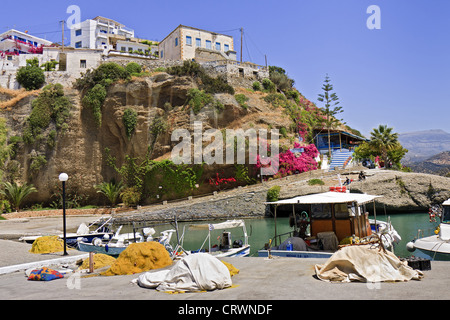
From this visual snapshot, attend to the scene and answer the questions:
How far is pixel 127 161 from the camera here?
45.2 meters

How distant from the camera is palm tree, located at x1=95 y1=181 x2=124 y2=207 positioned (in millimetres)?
42750

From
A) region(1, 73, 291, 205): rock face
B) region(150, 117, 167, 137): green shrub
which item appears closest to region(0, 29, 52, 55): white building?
region(1, 73, 291, 205): rock face

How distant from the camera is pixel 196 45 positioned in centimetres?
5509

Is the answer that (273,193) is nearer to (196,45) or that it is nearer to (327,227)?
(327,227)

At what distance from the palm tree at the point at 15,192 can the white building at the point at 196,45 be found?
26.7 m

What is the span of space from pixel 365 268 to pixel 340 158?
40.6 meters

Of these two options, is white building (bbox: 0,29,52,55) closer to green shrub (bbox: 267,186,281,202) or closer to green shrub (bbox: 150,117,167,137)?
green shrub (bbox: 150,117,167,137)

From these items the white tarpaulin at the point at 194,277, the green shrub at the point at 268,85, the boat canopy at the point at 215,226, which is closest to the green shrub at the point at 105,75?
the green shrub at the point at 268,85

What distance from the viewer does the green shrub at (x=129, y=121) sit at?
45000 millimetres

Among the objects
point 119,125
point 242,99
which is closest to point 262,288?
point 242,99

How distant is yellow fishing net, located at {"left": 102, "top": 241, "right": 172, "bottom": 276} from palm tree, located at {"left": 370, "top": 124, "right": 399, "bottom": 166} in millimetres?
37129

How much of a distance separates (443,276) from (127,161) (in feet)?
132
